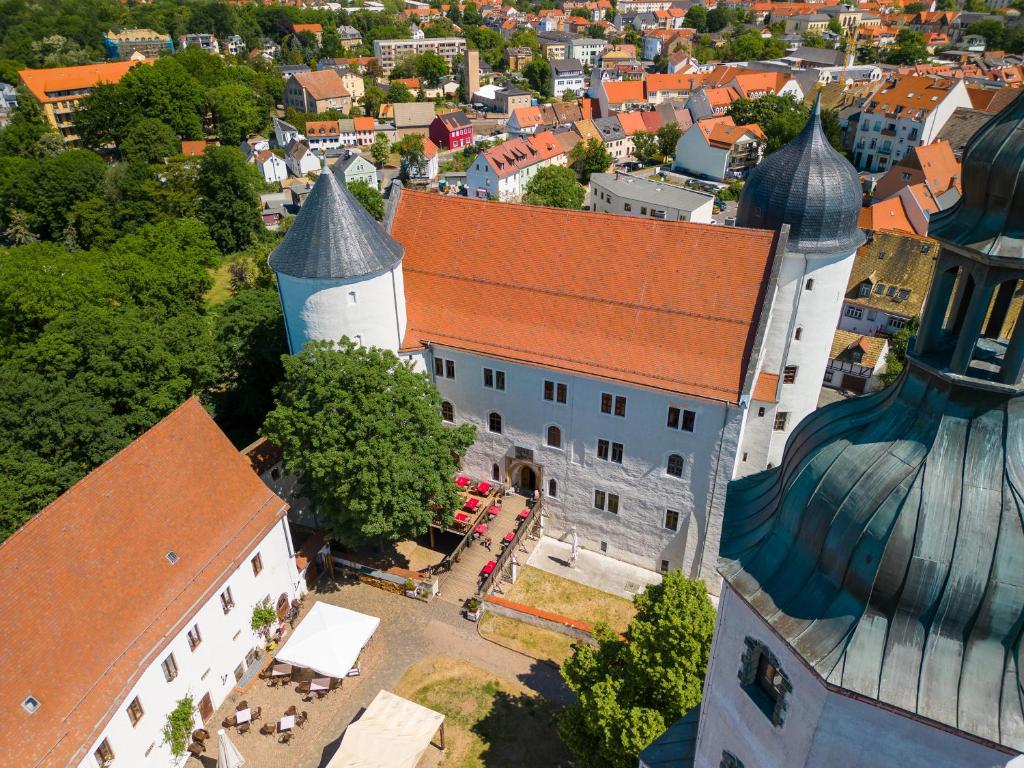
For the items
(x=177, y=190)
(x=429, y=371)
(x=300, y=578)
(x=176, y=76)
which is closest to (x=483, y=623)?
(x=300, y=578)

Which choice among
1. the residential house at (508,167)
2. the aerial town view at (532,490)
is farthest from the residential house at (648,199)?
the aerial town view at (532,490)

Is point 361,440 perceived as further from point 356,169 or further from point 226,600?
point 356,169

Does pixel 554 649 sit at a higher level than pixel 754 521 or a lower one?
lower

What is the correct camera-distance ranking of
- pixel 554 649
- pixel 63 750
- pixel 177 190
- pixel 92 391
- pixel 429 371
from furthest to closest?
pixel 177 190 → pixel 92 391 → pixel 429 371 → pixel 554 649 → pixel 63 750

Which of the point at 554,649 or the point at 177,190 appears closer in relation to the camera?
the point at 554,649

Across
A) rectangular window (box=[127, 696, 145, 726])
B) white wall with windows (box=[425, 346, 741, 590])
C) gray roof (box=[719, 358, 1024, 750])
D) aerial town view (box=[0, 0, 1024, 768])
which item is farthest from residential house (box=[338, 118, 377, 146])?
gray roof (box=[719, 358, 1024, 750])

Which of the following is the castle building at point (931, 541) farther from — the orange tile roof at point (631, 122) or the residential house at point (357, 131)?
the residential house at point (357, 131)

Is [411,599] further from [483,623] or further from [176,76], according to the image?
[176,76]
